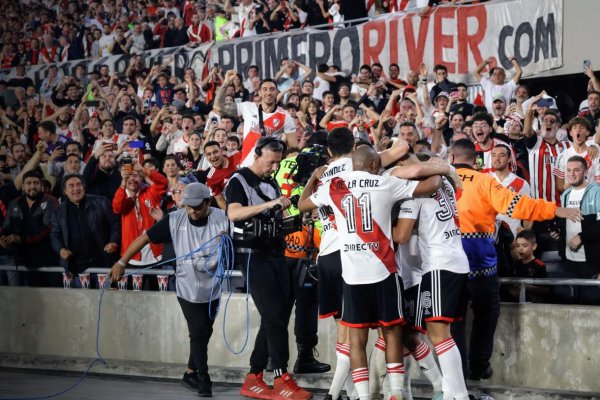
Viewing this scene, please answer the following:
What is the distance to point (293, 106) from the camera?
1753cm

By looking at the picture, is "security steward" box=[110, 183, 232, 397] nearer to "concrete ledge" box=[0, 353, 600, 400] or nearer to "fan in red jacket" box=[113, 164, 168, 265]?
"concrete ledge" box=[0, 353, 600, 400]

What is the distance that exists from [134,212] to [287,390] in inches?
167

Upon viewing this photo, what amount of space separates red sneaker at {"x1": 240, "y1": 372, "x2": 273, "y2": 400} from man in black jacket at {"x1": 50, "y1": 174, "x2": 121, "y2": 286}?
357 centimetres

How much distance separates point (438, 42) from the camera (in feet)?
61.4

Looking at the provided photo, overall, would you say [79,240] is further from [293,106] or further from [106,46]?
[106,46]

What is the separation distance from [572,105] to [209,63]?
8.07 meters

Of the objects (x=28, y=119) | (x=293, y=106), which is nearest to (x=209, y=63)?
(x=28, y=119)

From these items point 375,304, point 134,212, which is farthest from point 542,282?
point 134,212

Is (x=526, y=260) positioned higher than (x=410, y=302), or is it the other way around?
(x=526, y=260)

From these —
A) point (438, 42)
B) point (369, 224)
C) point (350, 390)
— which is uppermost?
point (438, 42)

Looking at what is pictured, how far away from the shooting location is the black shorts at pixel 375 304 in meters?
9.22

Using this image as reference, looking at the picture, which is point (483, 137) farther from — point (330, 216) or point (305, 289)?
point (330, 216)

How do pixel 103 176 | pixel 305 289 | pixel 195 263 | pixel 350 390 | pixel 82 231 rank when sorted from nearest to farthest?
1. pixel 350 390
2. pixel 195 263
3. pixel 305 289
4. pixel 82 231
5. pixel 103 176

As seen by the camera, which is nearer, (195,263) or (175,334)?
(195,263)
